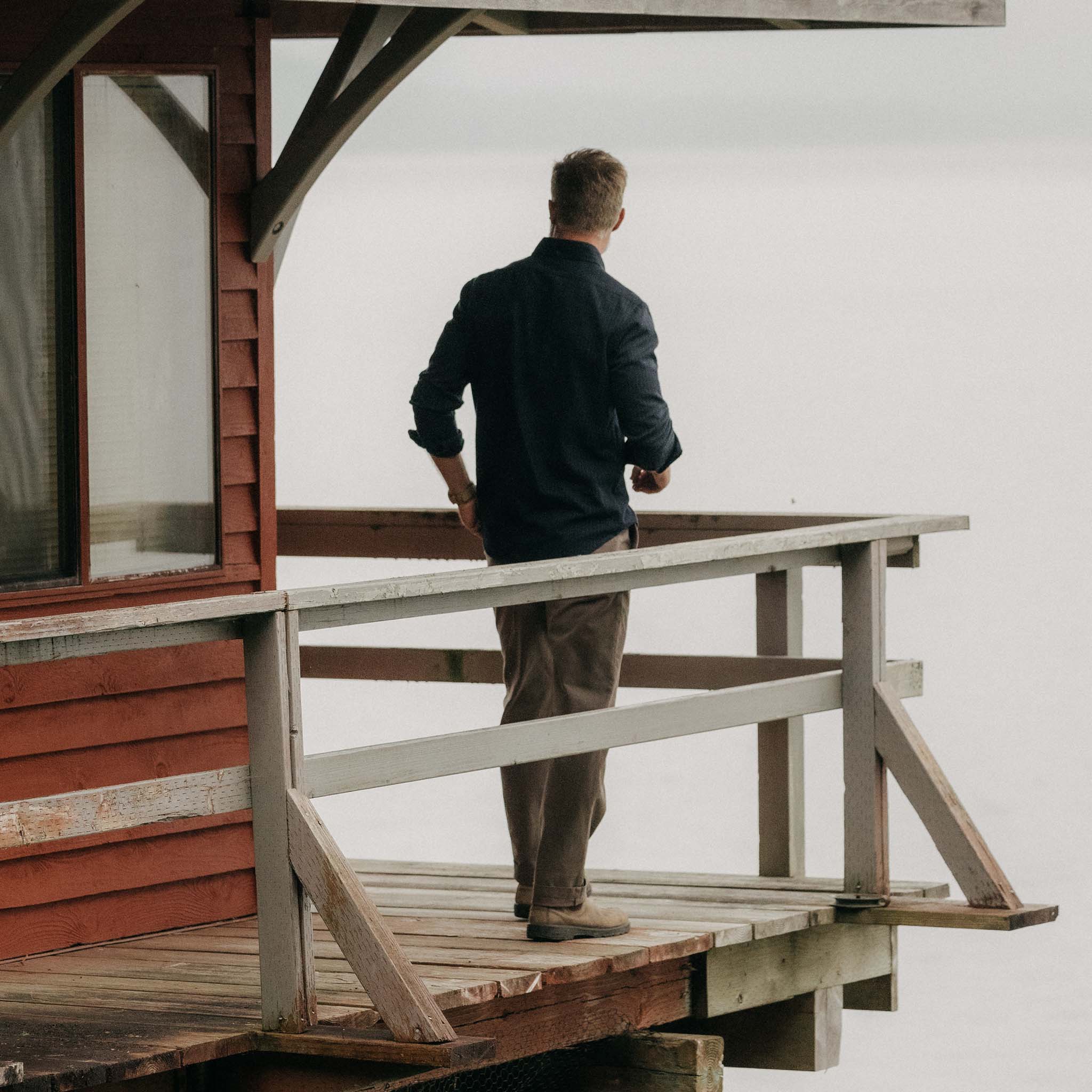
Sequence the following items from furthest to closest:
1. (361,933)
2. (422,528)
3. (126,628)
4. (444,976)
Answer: (422,528), (444,976), (361,933), (126,628)

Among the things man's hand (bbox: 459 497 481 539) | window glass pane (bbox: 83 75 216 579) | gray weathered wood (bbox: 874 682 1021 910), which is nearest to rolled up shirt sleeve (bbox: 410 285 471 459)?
man's hand (bbox: 459 497 481 539)

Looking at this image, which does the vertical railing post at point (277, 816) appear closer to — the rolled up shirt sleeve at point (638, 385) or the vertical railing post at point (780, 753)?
the rolled up shirt sleeve at point (638, 385)

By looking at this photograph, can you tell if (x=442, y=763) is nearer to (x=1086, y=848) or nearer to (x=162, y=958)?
(x=162, y=958)

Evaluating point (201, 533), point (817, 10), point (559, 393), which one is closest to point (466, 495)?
point (559, 393)

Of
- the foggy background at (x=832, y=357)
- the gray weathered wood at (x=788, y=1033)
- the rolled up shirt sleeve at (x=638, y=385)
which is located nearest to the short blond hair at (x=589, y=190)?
the rolled up shirt sleeve at (x=638, y=385)

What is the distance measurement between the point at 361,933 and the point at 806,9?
279cm

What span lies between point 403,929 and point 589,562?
3.93ft

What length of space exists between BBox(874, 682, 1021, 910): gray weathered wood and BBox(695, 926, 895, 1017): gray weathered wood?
1.45ft

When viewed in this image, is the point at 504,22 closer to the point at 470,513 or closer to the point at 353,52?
the point at 353,52

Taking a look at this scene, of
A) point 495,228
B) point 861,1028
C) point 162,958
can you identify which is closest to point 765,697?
point 162,958

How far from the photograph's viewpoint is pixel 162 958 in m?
5.48

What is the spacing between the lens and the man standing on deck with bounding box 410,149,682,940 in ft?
16.9

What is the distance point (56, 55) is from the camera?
506 cm

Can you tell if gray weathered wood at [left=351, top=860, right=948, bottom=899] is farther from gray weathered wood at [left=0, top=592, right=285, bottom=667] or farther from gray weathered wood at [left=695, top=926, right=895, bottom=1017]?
gray weathered wood at [left=0, top=592, right=285, bottom=667]
